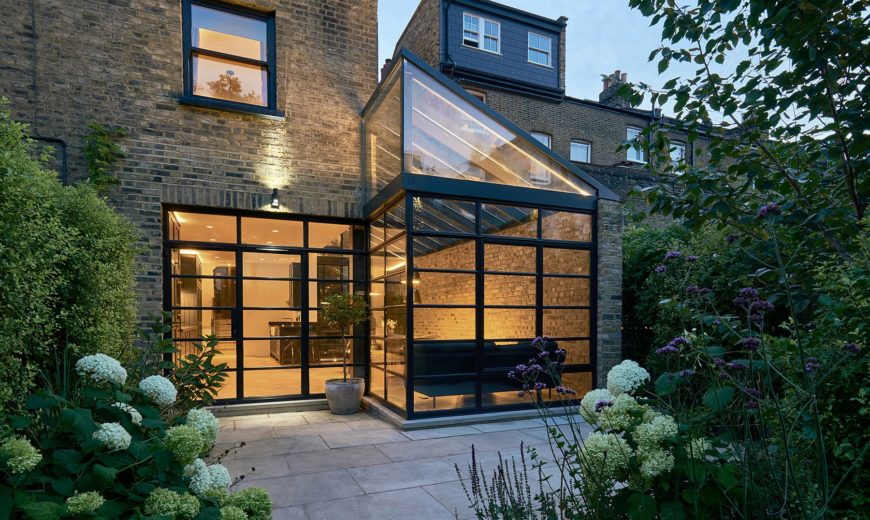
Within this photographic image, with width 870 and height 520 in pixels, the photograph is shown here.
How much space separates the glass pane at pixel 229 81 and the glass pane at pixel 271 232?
168 centimetres

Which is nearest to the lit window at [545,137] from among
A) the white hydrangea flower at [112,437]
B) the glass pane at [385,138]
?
the glass pane at [385,138]

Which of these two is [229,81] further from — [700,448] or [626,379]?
[700,448]

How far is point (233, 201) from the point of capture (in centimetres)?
609

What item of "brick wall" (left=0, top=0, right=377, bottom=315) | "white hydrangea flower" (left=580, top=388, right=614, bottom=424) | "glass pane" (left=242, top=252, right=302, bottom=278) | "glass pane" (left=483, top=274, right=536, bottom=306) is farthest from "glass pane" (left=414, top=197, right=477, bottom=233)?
"white hydrangea flower" (left=580, top=388, right=614, bottom=424)

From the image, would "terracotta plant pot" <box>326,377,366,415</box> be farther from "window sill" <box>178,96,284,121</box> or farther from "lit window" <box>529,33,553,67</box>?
"lit window" <box>529,33,553,67</box>

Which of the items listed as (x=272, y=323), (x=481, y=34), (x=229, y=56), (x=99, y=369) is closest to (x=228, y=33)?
(x=229, y=56)

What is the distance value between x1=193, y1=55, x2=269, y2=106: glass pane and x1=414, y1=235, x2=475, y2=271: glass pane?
3.19 metres

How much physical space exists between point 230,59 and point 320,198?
7.36 ft

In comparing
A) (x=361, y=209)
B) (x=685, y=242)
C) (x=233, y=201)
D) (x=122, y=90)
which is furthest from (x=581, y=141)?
(x=122, y=90)

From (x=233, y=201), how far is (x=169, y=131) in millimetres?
1157

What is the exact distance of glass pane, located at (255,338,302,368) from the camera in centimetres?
634

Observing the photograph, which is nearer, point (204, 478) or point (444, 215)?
point (204, 478)

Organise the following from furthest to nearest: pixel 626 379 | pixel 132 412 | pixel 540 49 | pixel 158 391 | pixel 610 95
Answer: pixel 610 95, pixel 540 49, pixel 158 391, pixel 132 412, pixel 626 379

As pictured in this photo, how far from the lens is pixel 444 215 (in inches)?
228
